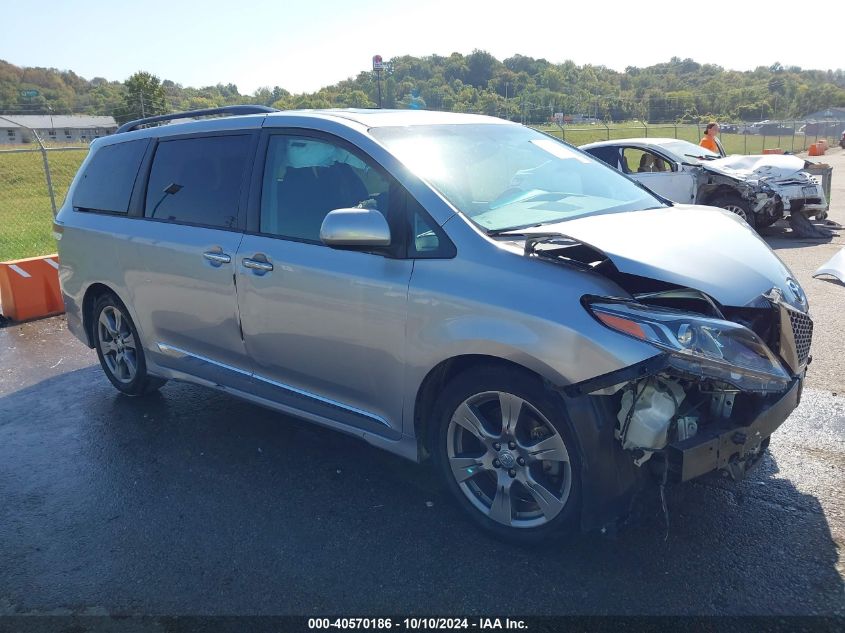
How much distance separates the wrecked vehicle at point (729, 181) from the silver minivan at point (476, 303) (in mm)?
7476

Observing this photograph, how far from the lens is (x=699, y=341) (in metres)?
2.69

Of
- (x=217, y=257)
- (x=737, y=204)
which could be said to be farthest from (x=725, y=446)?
(x=737, y=204)

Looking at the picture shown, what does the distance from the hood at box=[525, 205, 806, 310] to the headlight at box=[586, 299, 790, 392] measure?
17 centimetres

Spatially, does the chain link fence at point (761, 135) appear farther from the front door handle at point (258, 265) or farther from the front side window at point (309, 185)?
the front door handle at point (258, 265)

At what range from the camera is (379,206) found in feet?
11.4

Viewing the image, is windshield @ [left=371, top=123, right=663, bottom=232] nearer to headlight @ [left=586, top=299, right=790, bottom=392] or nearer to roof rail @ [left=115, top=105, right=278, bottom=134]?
headlight @ [left=586, top=299, right=790, bottom=392]

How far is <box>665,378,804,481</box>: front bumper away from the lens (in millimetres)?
2691

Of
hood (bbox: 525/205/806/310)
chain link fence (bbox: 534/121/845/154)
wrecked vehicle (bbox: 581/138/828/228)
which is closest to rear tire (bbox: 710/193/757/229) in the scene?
wrecked vehicle (bbox: 581/138/828/228)

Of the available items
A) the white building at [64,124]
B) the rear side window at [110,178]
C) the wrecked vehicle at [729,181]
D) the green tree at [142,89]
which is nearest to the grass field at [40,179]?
the white building at [64,124]

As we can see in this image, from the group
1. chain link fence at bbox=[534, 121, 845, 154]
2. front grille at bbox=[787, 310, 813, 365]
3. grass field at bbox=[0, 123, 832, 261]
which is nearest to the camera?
front grille at bbox=[787, 310, 813, 365]

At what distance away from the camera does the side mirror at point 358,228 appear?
3219 millimetres

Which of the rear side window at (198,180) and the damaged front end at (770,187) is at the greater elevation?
the rear side window at (198,180)

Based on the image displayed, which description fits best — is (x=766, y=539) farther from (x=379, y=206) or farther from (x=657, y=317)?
(x=379, y=206)

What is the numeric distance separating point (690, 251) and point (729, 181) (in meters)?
9.34
